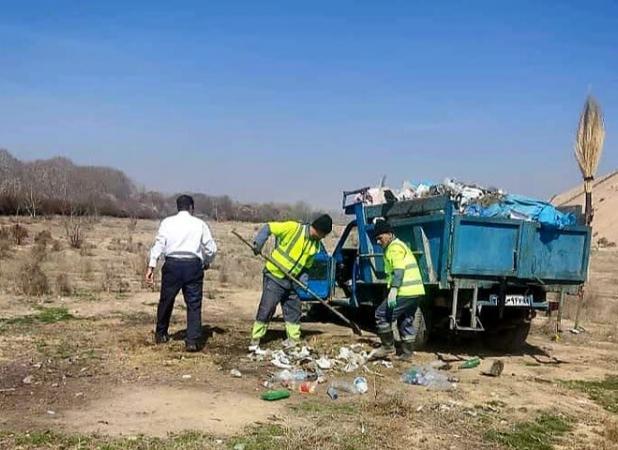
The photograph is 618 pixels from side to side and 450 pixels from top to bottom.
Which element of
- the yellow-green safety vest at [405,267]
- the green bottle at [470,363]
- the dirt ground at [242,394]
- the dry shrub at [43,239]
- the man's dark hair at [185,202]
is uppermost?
the man's dark hair at [185,202]

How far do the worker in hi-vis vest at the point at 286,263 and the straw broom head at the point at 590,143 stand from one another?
15.4 ft

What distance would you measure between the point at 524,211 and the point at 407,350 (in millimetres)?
2421

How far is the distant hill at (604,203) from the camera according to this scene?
5125 centimetres

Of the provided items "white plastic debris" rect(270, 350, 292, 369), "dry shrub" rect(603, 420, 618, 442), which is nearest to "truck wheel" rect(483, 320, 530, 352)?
"white plastic debris" rect(270, 350, 292, 369)

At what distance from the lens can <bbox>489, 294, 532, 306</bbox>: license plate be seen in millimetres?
9961

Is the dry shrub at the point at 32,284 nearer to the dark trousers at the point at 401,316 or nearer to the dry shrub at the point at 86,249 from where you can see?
the dry shrub at the point at 86,249

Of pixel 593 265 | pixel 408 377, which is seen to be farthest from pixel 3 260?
pixel 593 265

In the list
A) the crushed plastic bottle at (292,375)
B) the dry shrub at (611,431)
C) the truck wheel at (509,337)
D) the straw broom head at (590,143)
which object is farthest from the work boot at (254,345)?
the straw broom head at (590,143)

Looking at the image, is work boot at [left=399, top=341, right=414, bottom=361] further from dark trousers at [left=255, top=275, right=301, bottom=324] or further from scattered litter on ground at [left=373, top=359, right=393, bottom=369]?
dark trousers at [left=255, top=275, right=301, bottom=324]

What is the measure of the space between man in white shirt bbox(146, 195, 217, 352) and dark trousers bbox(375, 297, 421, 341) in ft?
7.41

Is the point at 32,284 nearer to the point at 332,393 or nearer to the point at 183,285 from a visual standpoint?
the point at 183,285

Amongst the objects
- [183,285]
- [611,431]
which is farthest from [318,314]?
[611,431]

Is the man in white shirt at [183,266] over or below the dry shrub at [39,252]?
over

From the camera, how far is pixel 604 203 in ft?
201
